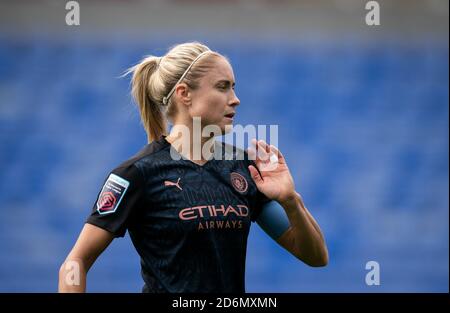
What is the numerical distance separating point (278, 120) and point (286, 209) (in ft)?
11.9

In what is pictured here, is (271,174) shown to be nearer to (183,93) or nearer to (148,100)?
(183,93)

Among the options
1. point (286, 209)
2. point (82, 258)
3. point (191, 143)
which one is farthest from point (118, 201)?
point (286, 209)

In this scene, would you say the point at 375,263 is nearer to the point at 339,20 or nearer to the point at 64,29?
the point at 339,20

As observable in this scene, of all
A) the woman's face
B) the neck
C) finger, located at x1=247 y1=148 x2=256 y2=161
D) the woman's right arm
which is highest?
the woman's face

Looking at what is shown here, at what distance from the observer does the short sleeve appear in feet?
8.82

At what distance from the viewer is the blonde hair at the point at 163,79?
9.64 ft

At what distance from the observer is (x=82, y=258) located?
8.66 feet

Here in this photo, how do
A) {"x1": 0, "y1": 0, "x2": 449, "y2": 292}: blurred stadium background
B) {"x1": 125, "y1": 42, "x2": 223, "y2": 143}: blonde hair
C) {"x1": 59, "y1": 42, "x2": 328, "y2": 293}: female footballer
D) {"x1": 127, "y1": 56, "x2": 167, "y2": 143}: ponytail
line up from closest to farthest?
{"x1": 59, "y1": 42, "x2": 328, "y2": 293}: female footballer, {"x1": 125, "y1": 42, "x2": 223, "y2": 143}: blonde hair, {"x1": 127, "y1": 56, "x2": 167, "y2": 143}: ponytail, {"x1": 0, "y1": 0, "x2": 449, "y2": 292}: blurred stadium background

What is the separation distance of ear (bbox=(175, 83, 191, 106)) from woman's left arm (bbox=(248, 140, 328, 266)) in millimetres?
309

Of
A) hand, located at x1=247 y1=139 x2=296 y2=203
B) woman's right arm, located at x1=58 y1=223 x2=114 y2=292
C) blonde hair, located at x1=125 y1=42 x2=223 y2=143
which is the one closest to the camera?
woman's right arm, located at x1=58 y1=223 x2=114 y2=292

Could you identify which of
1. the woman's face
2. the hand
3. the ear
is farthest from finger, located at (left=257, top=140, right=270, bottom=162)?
the ear

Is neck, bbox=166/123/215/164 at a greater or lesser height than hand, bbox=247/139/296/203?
greater

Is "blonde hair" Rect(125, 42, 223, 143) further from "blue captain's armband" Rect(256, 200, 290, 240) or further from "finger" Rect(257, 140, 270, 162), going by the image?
"blue captain's armband" Rect(256, 200, 290, 240)
